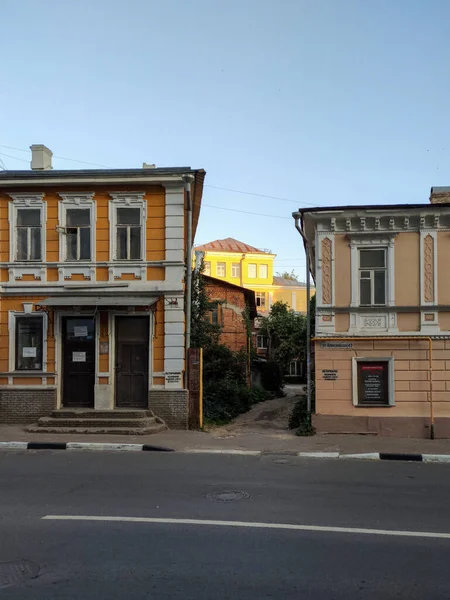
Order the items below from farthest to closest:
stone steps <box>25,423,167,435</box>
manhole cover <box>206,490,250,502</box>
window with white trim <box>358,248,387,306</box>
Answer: window with white trim <box>358,248,387,306</box> < stone steps <box>25,423,167,435</box> < manhole cover <box>206,490,250,502</box>

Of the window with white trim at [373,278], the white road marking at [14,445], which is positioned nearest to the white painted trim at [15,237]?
the white road marking at [14,445]

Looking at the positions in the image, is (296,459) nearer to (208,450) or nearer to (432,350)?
(208,450)

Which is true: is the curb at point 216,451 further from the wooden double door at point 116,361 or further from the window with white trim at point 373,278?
the window with white trim at point 373,278

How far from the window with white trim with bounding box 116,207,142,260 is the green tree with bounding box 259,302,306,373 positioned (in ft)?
91.8

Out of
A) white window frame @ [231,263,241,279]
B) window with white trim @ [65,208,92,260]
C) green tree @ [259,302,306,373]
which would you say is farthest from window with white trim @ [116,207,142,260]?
white window frame @ [231,263,241,279]

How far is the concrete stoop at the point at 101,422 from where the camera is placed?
13.9 meters

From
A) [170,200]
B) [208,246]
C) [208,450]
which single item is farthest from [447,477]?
[208,246]

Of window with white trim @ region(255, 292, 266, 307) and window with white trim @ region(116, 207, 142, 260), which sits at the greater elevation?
window with white trim @ region(255, 292, 266, 307)

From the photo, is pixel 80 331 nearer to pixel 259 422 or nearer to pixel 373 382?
pixel 259 422

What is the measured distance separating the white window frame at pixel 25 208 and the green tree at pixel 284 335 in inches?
1129

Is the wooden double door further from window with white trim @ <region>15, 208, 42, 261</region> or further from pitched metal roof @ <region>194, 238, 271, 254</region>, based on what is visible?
pitched metal roof @ <region>194, 238, 271, 254</region>

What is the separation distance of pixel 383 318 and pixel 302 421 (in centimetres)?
352

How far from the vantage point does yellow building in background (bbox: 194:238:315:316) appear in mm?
65812

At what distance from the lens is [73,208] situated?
15562mm
